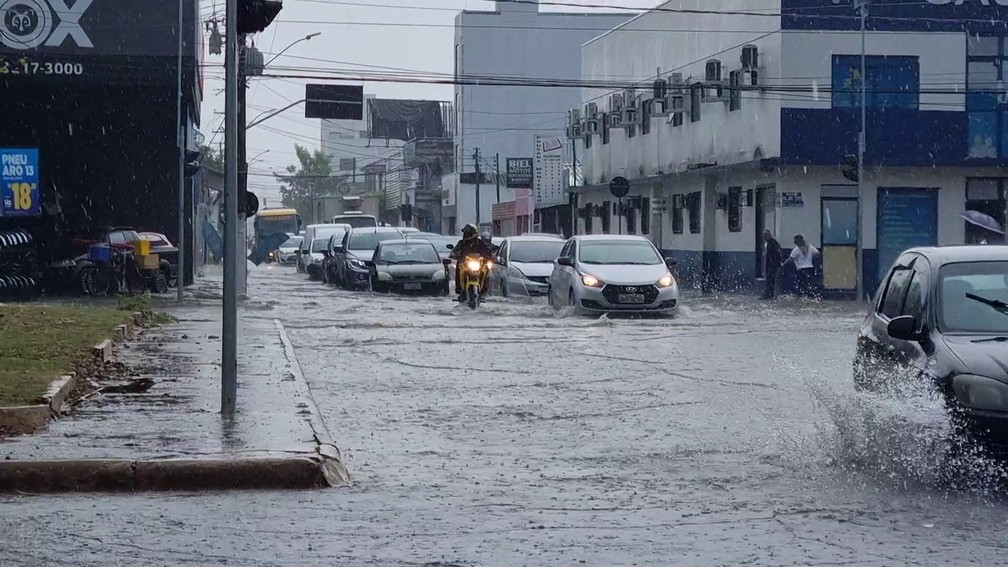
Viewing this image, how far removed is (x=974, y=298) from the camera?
913cm

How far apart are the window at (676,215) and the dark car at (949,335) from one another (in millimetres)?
36071

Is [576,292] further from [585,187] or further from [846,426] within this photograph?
[585,187]

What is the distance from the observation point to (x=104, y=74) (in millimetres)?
33719

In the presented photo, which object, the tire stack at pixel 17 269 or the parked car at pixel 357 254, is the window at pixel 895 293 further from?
the parked car at pixel 357 254

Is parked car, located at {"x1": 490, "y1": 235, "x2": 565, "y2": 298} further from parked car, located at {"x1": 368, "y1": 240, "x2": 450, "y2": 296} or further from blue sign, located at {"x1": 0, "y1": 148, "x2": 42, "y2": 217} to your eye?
blue sign, located at {"x1": 0, "y1": 148, "x2": 42, "y2": 217}

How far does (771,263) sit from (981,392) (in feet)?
88.7

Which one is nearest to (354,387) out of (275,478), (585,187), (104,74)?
(275,478)

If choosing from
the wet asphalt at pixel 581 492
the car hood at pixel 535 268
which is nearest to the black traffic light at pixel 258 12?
the wet asphalt at pixel 581 492

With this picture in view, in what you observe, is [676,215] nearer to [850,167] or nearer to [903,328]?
[850,167]

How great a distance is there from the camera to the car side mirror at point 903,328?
8.90 m

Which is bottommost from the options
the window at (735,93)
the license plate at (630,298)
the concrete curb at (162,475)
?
the concrete curb at (162,475)

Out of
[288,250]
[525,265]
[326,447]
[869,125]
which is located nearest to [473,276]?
[525,265]

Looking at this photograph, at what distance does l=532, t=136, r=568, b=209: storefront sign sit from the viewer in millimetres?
61281

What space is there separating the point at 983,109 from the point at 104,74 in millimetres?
21187
